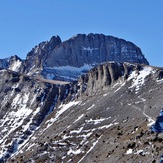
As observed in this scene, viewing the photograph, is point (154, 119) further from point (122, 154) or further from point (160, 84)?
point (160, 84)

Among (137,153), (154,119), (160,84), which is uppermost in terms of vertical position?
(160,84)

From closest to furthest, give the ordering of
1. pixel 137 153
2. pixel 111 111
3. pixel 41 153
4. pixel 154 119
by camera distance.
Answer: pixel 137 153
pixel 154 119
pixel 41 153
pixel 111 111

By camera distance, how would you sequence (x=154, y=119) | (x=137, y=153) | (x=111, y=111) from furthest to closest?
(x=111, y=111), (x=154, y=119), (x=137, y=153)

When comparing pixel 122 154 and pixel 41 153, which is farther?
pixel 41 153

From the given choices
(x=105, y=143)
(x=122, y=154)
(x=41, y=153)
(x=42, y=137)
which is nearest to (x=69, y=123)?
(x=42, y=137)

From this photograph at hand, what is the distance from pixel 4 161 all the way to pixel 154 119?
66330 millimetres

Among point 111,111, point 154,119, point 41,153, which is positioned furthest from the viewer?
point 111,111

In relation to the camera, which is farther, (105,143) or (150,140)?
(105,143)

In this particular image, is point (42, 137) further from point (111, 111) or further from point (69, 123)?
point (111, 111)

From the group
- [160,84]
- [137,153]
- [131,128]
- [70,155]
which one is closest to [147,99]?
[160,84]

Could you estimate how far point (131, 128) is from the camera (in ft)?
544

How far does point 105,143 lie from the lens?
16375cm

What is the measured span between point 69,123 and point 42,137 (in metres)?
11.7

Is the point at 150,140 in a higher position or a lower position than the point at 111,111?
lower
